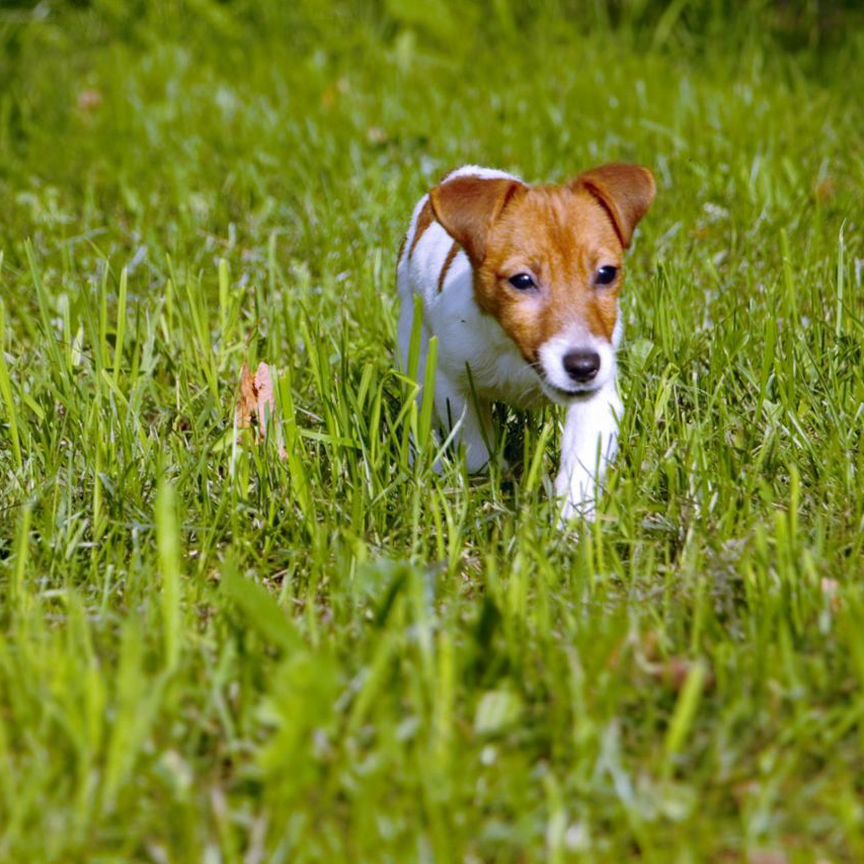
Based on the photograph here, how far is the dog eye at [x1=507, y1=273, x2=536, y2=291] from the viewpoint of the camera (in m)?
3.79

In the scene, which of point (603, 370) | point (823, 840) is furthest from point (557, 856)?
point (603, 370)

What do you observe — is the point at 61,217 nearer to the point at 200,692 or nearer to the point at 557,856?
the point at 200,692

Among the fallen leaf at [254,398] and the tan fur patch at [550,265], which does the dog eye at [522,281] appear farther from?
the fallen leaf at [254,398]

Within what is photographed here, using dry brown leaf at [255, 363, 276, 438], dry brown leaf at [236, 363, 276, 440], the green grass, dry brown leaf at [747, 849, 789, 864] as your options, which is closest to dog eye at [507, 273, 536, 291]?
the green grass

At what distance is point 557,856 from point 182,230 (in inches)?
161

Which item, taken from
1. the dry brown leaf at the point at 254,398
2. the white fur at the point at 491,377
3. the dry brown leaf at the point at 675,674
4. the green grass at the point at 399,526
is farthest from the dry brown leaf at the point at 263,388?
the dry brown leaf at the point at 675,674

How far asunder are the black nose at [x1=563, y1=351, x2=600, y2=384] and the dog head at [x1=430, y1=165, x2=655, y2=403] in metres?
0.03

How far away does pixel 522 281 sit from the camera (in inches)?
149

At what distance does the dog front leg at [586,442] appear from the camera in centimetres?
382

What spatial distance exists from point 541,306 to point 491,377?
438 mm

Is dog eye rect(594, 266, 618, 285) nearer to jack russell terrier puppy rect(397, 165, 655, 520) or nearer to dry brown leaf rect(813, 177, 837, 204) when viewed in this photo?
jack russell terrier puppy rect(397, 165, 655, 520)

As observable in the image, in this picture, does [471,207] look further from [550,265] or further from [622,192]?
[622,192]

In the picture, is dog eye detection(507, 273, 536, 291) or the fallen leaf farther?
the fallen leaf

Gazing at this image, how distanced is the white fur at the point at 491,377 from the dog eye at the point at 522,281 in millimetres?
190
